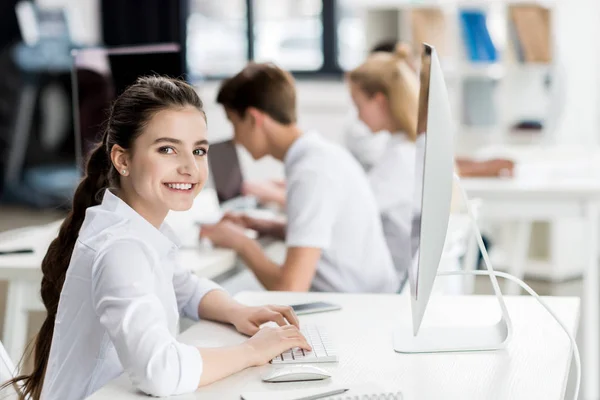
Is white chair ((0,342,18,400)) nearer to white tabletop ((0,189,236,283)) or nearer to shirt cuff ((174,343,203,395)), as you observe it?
shirt cuff ((174,343,203,395))

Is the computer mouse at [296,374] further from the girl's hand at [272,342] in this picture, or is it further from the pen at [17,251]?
the pen at [17,251]

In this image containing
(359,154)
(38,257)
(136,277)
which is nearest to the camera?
(136,277)

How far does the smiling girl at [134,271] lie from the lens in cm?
128

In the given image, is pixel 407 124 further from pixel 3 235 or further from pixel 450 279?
pixel 3 235

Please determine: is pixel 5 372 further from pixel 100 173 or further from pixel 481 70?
pixel 481 70

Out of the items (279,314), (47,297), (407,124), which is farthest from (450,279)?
(47,297)

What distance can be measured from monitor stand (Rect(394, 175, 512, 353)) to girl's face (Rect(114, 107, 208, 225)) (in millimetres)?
425

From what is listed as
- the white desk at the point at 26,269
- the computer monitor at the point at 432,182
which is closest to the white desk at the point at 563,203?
the white desk at the point at 26,269

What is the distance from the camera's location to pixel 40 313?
2.54m

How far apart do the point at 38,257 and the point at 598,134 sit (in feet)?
12.7

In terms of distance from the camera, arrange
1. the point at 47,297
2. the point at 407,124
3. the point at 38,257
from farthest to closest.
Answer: the point at 407,124 → the point at 38,257 → the point at 47,297

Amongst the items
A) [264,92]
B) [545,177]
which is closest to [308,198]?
[264,92]

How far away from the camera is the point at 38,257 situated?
2266 mm

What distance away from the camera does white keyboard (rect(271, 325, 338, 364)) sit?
144 cm
